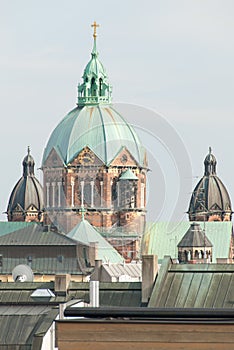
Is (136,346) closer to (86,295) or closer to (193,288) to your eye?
(193,288)

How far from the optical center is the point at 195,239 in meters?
197

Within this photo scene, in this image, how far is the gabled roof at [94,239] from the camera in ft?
575

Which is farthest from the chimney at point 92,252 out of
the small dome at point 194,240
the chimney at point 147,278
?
the chimney at point 147,278

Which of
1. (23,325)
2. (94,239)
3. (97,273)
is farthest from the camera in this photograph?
(94,239)

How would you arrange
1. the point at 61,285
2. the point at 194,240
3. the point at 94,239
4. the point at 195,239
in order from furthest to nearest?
the point at 195,239
the point at 194,240
the point at 94,239
the point at 61,285

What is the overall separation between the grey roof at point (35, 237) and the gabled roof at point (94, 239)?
58.2 inches

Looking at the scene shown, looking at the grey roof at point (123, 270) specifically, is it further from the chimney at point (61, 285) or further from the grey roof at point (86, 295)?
the grey roof at point (86, 295)

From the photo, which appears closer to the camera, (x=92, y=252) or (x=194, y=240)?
(x=92, y=252)

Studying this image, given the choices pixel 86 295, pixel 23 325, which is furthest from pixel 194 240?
pixel 23 325

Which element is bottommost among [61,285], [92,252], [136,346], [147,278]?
[136,346]

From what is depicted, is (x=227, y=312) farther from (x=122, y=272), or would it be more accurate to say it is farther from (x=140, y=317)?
(x=122, y=272)

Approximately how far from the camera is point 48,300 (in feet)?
226

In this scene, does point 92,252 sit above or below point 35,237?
below

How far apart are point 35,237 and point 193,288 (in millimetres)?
117395
